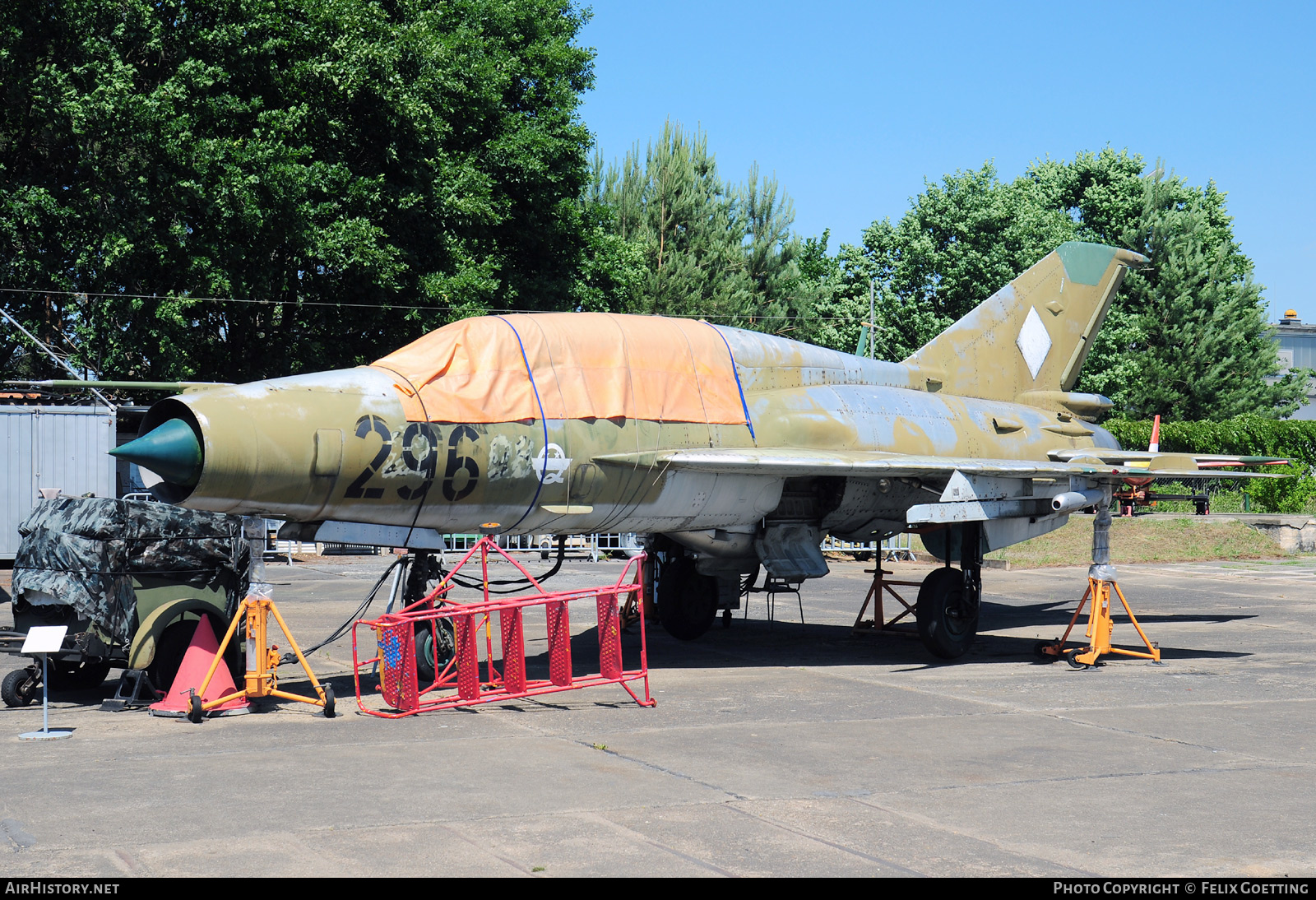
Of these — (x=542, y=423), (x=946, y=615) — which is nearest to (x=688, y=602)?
(x=946, y=615)

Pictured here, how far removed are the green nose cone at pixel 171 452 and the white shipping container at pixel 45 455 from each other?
51.7ft

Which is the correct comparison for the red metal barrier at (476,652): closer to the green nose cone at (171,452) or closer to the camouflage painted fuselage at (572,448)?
the camouflage painted fuselage at (572,448)

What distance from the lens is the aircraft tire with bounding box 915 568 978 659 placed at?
13992 mm

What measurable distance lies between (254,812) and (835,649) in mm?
9281

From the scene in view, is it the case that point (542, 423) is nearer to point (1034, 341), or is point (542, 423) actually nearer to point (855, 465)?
point (855, 465)

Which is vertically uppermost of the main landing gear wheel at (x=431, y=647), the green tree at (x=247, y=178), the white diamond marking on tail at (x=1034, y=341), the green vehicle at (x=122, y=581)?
the green tree at (x=247, y=178)

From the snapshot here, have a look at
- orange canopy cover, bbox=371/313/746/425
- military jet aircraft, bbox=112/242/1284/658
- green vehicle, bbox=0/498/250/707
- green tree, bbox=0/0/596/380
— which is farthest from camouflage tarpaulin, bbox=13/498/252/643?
green tree, bbox=0/0/596/380

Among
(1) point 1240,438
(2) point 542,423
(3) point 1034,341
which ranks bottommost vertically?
→ (2) point 542,423

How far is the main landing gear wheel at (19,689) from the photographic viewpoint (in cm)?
1060

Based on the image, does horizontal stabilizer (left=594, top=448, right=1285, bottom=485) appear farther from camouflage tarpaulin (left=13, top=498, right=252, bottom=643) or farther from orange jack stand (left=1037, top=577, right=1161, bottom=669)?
camouflage tarpaulin (left=13, top=498, right=252, bottom=643)

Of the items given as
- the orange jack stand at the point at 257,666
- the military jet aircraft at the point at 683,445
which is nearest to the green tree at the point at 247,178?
the military jet aircraft at the point at 683,445

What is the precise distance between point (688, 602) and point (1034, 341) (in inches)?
248

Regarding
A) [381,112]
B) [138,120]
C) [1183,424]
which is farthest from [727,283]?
[138,120]

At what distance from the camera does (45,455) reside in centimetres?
2412
